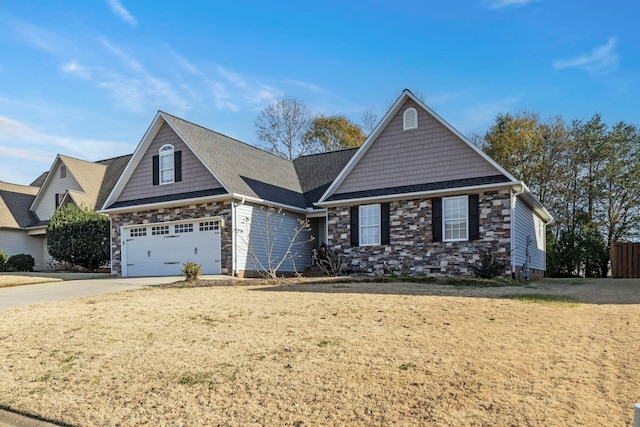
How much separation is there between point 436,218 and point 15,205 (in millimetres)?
25257

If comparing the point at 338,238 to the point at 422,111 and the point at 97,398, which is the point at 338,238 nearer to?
the point at 422,111

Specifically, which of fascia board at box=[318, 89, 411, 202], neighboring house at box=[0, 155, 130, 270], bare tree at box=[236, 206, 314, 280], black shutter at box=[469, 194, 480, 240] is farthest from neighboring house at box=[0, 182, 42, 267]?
black shutter at box=[469, 194, 480, 240]

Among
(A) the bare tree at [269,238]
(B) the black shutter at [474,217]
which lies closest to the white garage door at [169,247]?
(A) the bare tree at [269,238]

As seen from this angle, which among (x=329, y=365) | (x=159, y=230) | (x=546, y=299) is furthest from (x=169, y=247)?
(x=329, y=365)

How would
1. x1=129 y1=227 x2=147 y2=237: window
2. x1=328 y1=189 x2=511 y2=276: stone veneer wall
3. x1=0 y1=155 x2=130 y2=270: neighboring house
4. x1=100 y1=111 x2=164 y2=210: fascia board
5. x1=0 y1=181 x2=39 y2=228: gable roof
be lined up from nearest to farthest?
x1=328 y1=189 x2=511 y2=276: stone veneer wall < x1=100 y1=111 x2=164 y2=210: fascia board < x1=129 y1=227 x2=147 y2=237: window < x1=0 y1=155 x2=130 y2=270: neighboring house < x1=0 y1=181 x2=39 y2=228: gable roof

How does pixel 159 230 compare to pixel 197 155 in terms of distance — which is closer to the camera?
pixel 197 155

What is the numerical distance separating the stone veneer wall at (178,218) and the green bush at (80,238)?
1.90m

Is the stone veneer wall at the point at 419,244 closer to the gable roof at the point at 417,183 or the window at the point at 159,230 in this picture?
the gable roof at the point at 417,183

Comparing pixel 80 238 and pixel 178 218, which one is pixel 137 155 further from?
pixel 80 238

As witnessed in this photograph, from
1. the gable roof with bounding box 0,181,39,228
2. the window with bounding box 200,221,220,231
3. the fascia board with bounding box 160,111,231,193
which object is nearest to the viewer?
the fascia board with bounding box 160,111,231,193

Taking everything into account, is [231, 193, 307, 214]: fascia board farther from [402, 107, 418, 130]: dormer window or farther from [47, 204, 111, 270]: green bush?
[47, 204, 111, 270]: green bush

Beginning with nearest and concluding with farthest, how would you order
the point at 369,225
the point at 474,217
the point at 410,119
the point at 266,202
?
1. the point at 474,217
2. the point at 410,119
3. the point at 369,225
4. the point at 266,202

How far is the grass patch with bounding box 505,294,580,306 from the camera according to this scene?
942 cm

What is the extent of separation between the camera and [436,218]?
16.5 metres
